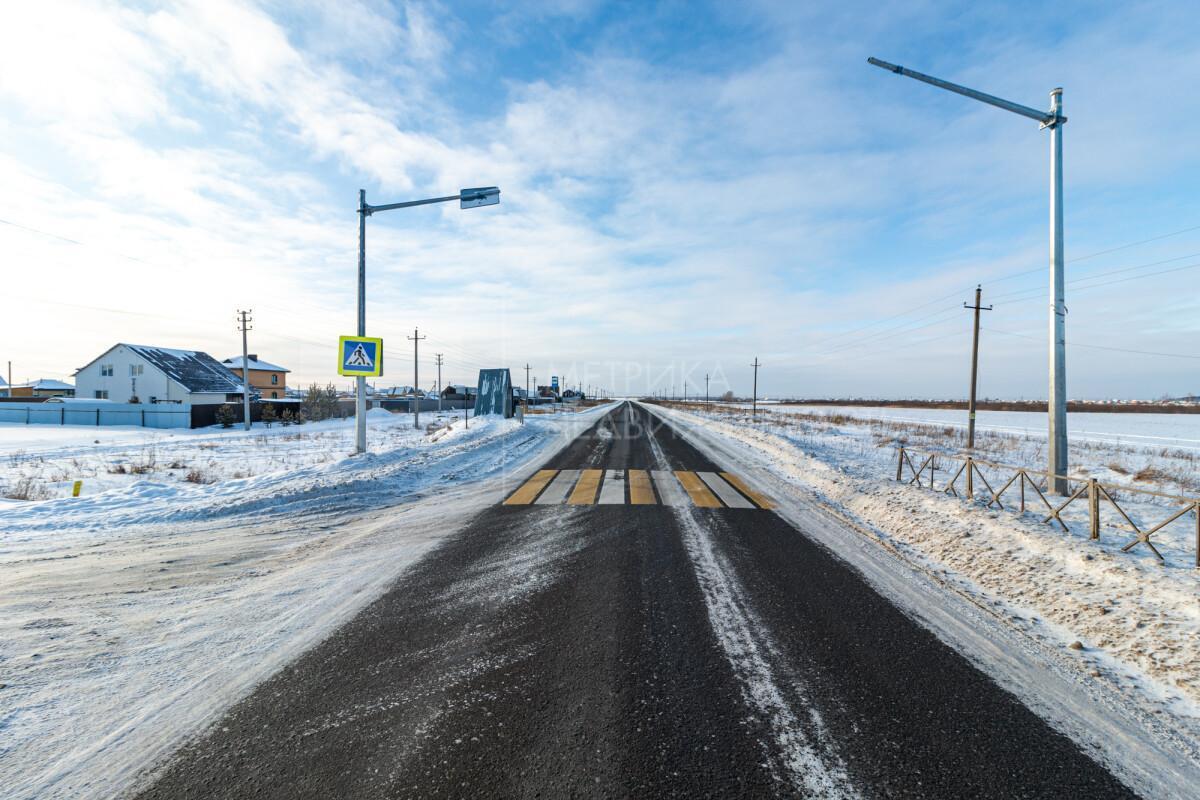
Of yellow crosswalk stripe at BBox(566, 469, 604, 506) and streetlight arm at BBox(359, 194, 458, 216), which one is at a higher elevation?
streetlight arm at BBox(359, 194, 458, 216)

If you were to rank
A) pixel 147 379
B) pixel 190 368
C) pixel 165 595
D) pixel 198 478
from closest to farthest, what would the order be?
pixel 165 595 → pixel 198 478 → pixel 147 379 → pixel 190 368

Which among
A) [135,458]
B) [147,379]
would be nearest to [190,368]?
[147,379]

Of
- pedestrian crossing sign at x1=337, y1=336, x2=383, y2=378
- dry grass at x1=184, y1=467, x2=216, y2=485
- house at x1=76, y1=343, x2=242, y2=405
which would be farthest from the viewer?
house at x1=76, y1=343, x2=242, y2=405

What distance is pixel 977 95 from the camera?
7504mm

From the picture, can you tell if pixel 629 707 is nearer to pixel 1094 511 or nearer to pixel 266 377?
pixel 1094 511

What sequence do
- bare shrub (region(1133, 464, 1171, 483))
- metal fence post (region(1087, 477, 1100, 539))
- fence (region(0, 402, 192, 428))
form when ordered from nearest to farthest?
metal fence post (region(1087, 477, 1100, 539)), bare shrub (region(1133, 464, 1171, 483)), fence (region(0, 402, 192, 428))

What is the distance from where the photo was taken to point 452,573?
535 centimetres

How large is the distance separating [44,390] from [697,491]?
3936 inches

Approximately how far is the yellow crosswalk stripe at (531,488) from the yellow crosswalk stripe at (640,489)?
1986 mm

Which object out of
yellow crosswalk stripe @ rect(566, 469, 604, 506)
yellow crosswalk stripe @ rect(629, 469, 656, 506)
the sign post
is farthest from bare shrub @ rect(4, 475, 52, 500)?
yellow crosswalk stripe @ rect(629, 469, 656, 506)

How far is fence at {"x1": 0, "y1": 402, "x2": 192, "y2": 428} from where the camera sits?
28.7 m

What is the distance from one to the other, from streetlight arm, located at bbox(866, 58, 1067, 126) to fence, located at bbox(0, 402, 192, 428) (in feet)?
122

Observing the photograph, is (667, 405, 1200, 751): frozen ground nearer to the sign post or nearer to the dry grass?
the sign post

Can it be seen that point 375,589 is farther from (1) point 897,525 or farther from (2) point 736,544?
(1) point 897,525
